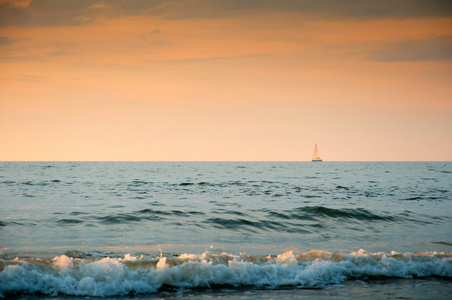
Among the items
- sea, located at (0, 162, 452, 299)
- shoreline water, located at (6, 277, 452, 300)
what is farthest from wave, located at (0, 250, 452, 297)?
shoreline water, located at (6, 277, 452, 300)

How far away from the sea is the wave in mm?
22

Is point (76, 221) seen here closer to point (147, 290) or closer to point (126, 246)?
point (126, 246)

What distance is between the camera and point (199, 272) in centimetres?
841

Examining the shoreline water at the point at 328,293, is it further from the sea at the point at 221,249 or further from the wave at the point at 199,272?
the wave at the point at 199,272

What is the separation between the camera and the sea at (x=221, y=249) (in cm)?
777

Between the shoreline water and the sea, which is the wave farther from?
the shoreline water

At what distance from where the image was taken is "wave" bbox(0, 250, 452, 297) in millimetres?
7625

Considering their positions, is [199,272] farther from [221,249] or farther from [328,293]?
[221,249]

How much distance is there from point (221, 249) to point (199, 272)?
2926 millimetres

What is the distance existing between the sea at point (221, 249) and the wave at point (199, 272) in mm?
22

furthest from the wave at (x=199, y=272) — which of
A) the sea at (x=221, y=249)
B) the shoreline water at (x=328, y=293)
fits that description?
the shoreline water at (x=328, y=293)

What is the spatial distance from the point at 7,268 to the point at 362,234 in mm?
11352

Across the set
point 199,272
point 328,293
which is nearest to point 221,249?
point 199,272

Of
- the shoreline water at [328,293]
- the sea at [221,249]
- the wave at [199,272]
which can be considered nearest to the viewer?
the shoreline water at [328,293]
